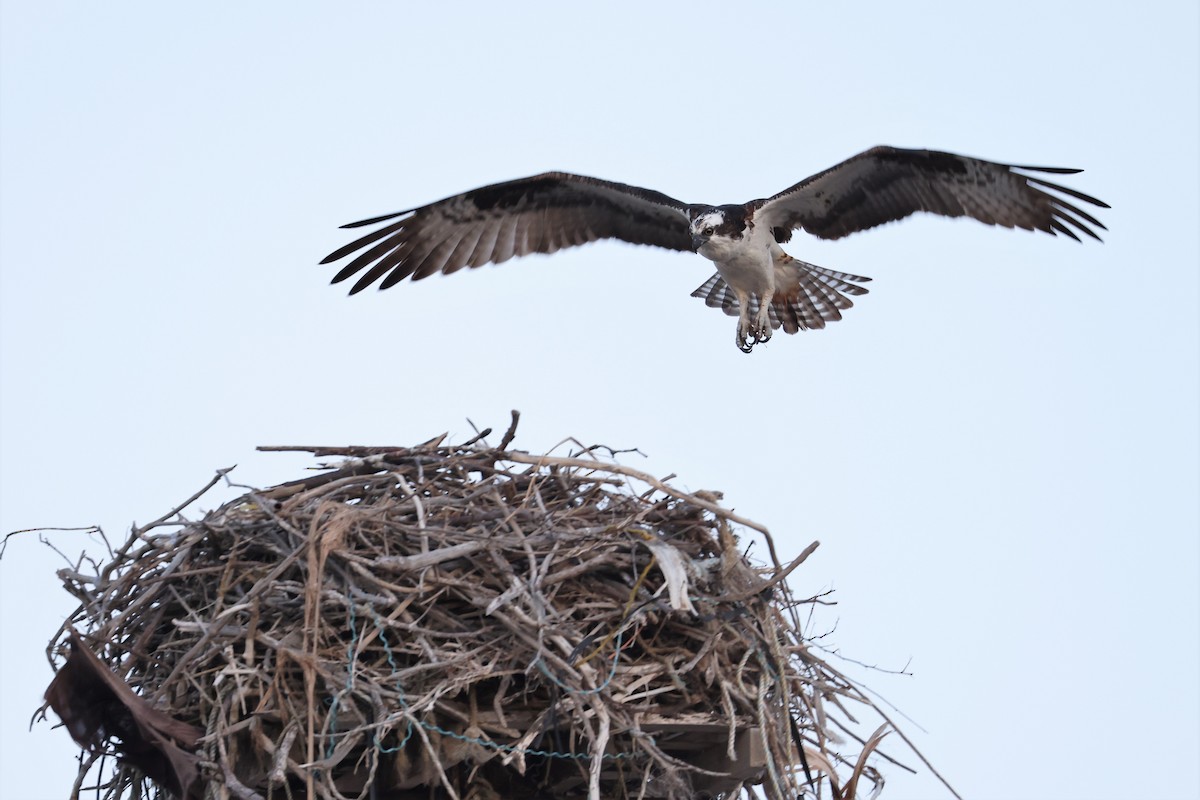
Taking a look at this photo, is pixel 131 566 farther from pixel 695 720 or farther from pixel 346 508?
pixel 695 720

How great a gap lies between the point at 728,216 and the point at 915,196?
1.05m

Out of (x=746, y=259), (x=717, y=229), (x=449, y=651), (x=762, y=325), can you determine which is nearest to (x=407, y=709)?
(x=449, y=651)

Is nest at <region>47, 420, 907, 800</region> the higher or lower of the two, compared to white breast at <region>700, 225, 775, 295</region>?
lower

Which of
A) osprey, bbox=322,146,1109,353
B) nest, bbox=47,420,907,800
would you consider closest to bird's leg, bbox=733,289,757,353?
osprey, bbox=322,146,1109,353

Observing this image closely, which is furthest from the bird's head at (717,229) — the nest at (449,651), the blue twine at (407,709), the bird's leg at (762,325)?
the blue twine at (407,709)

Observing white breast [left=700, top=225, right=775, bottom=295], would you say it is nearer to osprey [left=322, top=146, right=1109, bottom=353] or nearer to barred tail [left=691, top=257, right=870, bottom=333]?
osprey [left=322, top=146, right=1109, bottom=353]

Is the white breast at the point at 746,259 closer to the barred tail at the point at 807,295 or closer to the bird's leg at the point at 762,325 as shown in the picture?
the bird's leg at the point at 762,325

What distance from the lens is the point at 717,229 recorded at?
781cm

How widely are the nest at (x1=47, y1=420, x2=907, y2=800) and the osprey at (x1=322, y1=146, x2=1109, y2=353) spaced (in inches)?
103

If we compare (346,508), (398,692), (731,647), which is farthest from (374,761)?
(731,647)

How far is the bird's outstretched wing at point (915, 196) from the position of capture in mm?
7402

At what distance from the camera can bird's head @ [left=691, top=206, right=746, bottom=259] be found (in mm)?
7797

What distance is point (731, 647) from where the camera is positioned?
5.05m

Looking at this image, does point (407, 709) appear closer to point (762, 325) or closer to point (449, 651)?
point (449, 651)
